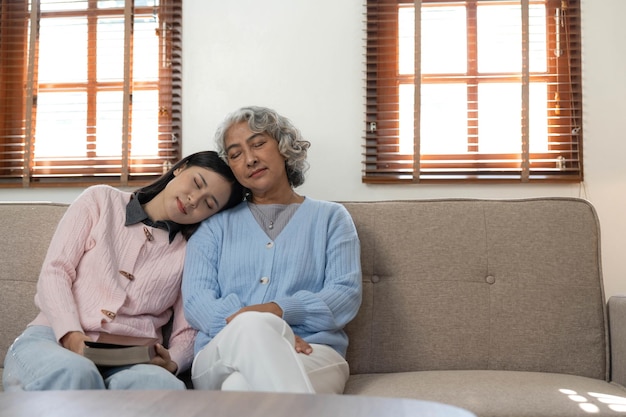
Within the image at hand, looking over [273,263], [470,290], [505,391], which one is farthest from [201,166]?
[505,391]

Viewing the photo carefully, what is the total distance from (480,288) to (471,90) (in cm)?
124

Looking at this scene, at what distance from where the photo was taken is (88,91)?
333 cm

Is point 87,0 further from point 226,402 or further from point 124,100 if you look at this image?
Result: point 226,402

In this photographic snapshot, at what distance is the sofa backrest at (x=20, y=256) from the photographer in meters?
2.21

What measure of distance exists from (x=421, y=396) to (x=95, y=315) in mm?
895

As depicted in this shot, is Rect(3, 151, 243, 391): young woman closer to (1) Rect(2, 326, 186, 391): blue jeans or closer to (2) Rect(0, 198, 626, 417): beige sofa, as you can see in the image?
(1) Rect(2, 326, 186, 391): blue jeans

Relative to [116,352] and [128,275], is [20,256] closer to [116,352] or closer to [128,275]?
[128,275]

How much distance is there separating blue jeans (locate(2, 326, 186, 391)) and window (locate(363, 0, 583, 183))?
1564 mm

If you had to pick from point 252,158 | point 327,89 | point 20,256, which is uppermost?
point 327,89

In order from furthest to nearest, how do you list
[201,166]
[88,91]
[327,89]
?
[88,91] → [327,89] → [201,166]

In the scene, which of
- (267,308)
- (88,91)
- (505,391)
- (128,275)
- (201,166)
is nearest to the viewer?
(505,391)

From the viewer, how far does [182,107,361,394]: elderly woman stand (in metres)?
1.88

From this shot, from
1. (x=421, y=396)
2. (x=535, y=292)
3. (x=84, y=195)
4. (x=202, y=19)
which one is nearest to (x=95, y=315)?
(x=84, y=195)

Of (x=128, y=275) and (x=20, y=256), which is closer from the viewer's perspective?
(x=128, y=275)
